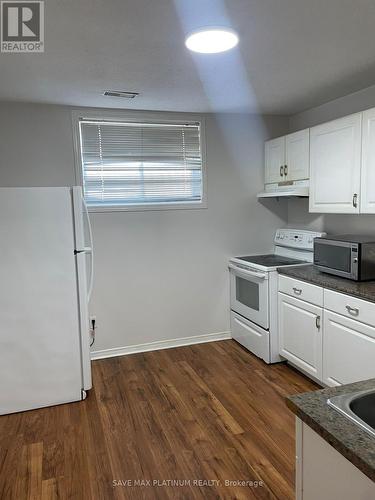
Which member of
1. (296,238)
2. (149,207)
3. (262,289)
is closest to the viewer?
(262,289)

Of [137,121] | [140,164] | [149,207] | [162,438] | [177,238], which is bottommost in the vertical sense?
[162,438]

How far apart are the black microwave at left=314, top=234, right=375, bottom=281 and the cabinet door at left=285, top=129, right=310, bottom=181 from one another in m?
0.72

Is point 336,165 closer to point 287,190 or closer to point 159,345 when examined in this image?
point 287,190

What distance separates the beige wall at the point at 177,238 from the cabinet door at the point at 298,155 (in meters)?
0.49

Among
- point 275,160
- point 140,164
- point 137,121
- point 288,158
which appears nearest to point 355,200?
point 288,158

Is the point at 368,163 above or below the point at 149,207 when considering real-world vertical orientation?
above

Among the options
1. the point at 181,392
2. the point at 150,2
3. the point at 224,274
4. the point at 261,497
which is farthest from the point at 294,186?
the point at 261,497

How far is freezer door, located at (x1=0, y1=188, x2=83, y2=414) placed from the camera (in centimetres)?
269

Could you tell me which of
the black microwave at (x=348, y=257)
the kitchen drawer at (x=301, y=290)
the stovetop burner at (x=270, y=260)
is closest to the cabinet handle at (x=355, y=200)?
the black microwave at (x=348, y=257)

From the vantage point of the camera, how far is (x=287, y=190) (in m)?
3.65

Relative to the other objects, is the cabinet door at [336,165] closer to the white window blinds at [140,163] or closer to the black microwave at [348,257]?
the black microwave at [348,257]

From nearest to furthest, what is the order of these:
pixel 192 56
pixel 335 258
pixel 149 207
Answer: pixel 192 56 → pixel 335 258 → pixel 149 207

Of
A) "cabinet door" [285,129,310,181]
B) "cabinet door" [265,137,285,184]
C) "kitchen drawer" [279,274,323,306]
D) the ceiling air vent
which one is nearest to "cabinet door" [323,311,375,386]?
"kitchen drawer" [279,274,323,306]

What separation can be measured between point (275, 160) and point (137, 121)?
1.43 meters
